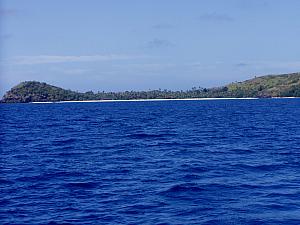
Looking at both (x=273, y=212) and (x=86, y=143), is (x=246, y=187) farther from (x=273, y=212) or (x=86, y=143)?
(x=86, y=143)

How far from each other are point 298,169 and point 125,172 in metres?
11.9

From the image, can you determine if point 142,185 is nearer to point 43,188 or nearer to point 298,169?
point 43,188

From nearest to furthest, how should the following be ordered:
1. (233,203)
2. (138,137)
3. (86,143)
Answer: (233,203) → (86,143) → (138,137)

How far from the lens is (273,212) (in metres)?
23.7

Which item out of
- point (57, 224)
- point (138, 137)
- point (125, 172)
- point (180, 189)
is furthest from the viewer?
point (138, 137)

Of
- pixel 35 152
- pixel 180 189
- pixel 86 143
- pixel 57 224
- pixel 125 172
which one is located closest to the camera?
pixel 57 224

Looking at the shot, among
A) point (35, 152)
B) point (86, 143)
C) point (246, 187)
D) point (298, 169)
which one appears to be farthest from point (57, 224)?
point (86, 143)

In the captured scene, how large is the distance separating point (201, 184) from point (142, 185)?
11.4 ft

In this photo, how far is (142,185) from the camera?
98.9ft

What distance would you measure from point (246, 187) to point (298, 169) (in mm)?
7397

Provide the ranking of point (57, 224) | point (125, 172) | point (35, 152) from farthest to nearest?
1. point (35, 152)
2. point (125, 172)
3. point (57, 224)

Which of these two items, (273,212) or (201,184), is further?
(201,184)

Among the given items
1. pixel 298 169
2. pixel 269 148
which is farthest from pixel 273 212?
pixel 269 148

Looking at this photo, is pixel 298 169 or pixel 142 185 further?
pixel 298 169
